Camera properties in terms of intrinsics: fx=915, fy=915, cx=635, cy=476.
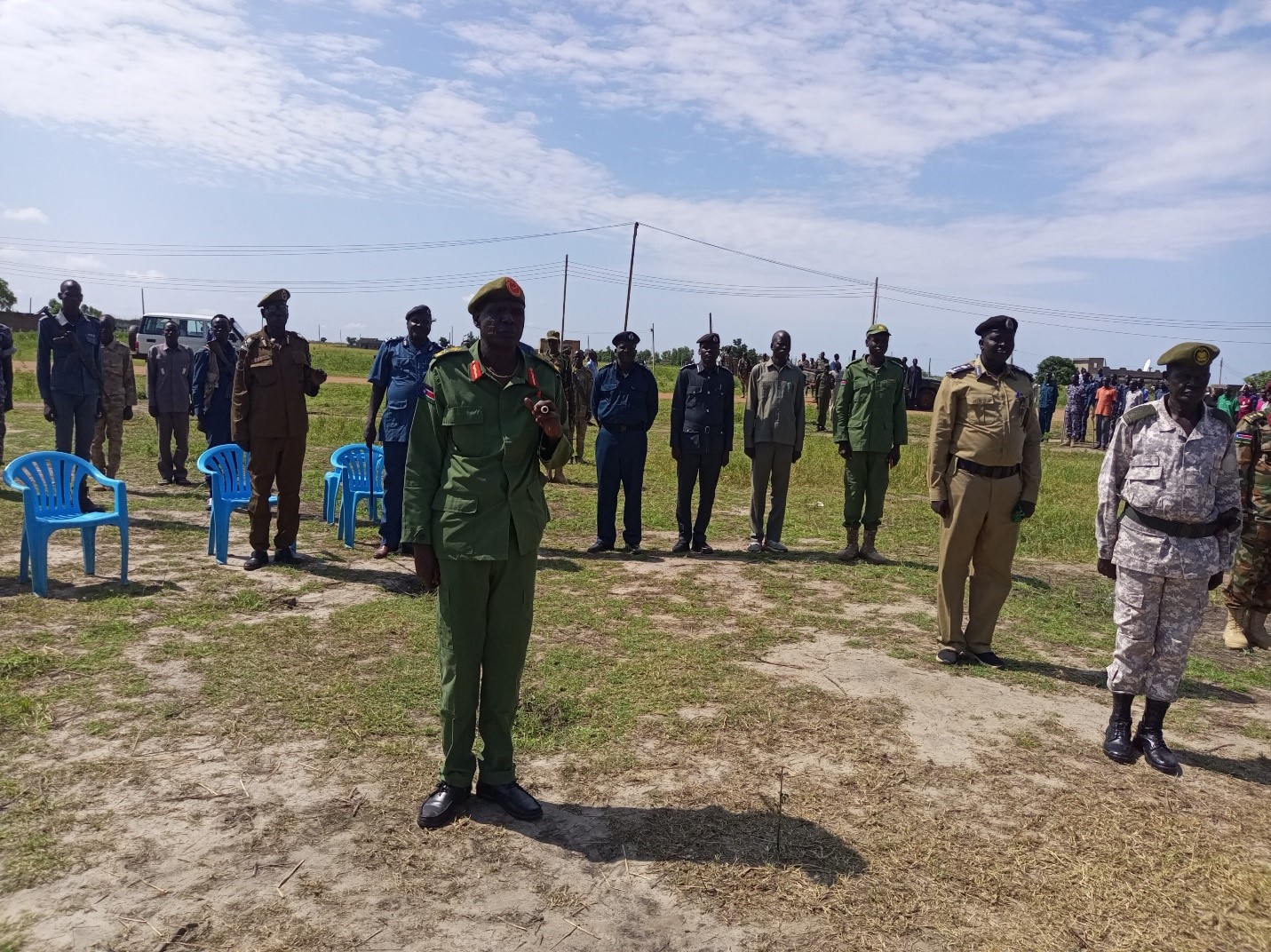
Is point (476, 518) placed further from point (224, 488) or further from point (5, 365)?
point (5, 365)

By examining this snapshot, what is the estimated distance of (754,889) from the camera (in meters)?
3.11

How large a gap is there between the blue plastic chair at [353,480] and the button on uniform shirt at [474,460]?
5033 millimetres

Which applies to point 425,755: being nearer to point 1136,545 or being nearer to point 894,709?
point 894,709

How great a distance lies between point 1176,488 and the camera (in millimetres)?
4141

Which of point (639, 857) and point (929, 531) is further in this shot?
point (929, 531)

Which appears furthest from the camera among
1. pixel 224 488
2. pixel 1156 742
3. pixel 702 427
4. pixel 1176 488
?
pixel 702 427

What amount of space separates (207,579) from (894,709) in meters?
4.97

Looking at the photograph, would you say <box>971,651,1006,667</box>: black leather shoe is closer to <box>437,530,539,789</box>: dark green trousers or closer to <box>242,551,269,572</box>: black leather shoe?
<box>437,530,539,789</box>: dark green trousers

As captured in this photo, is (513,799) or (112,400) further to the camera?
(112,400)

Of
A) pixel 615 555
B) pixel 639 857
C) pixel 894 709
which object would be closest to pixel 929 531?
pixel 615 555

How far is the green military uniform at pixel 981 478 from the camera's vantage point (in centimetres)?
534

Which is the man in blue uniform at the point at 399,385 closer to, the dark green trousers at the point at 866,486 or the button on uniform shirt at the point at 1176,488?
the dark green trousers at the point at 866,486

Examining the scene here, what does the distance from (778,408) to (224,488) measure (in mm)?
4916

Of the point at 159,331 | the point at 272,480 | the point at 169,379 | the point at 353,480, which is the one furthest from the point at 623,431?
the point at 159,331
